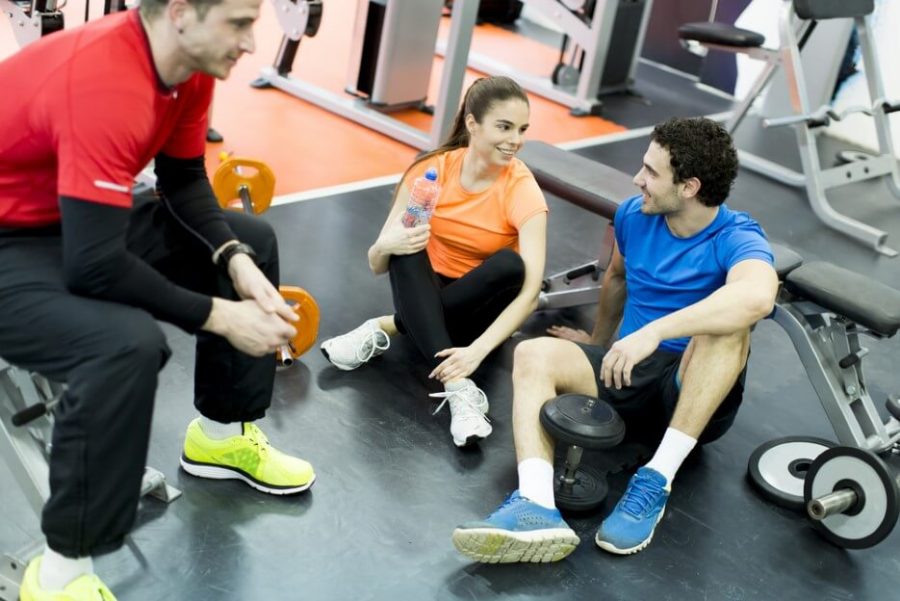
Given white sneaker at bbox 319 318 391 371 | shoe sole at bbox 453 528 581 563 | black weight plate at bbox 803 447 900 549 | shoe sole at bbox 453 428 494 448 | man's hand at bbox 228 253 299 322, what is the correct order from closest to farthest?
man's hand at bbox 228 253 299 322 → shoe sole at bbox 453 528 581 563 → black weight plate at bbox 803 447 900 549 → shoe sole at bbox 453 428 494 448 → white sneaker at bbox 319 318 391 371

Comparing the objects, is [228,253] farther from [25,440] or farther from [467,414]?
[467,414]

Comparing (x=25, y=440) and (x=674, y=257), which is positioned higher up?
(x=674, y=257)

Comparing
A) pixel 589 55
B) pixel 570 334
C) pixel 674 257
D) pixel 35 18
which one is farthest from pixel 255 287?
pixel 589 55

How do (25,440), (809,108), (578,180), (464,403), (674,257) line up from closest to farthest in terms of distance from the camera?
(25,440), (674,257), (464,403), (578,180), (809,108)

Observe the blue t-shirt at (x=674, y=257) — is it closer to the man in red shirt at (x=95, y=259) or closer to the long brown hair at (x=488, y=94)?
the long brown hair at (x=488, y=94)

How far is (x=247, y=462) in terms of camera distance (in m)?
2.20

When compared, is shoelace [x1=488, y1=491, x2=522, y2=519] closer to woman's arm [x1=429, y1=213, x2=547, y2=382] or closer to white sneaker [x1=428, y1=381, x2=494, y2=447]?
white sneaker [x1=428, y1=381, x2=494, y2=447]

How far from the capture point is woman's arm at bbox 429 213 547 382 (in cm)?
250

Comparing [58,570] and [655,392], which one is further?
[655,392]

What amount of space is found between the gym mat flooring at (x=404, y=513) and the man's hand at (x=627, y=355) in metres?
0.37

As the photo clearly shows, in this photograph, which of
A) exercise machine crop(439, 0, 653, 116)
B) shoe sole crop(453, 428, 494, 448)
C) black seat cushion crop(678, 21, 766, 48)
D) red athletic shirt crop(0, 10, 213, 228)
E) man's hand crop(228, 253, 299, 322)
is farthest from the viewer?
exercise machine crop(439, 0, 653, 116)

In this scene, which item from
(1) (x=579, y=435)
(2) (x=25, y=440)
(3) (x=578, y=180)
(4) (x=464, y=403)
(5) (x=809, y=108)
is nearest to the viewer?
(2) (x=25, y=440)

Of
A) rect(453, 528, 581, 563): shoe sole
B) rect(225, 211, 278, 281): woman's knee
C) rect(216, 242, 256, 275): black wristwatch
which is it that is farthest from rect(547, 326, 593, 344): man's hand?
rect(216, 242, 256, 275): black wristwatch

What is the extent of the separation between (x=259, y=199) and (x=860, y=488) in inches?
70.6
